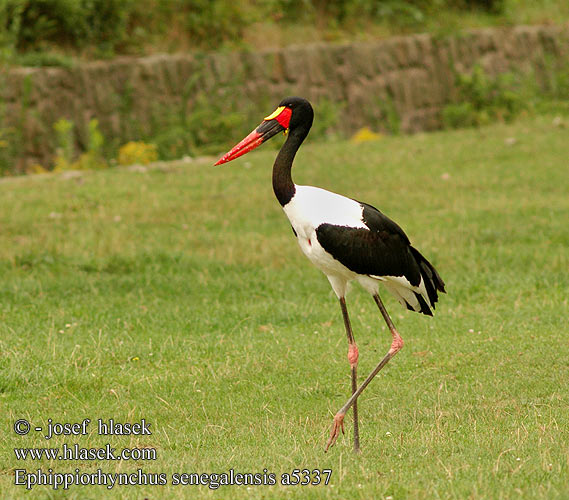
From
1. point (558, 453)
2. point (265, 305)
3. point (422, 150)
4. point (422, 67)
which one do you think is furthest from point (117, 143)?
point (558, 453)

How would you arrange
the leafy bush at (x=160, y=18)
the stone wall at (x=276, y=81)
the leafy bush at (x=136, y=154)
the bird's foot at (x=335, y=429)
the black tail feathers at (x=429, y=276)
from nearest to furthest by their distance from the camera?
the bird's foot at (x=335, y=429), the black tail feathers at (x=429, y=276), the stone wall at (x=276, y=81), the leafy bush at (x=136, y=154), the leafy bush at (x=160, y=18)

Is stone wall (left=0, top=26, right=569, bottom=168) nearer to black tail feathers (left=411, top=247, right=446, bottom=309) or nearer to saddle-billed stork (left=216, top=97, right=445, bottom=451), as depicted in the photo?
saddle-billed stork (left=216, top=97, right=445, bottom=451)

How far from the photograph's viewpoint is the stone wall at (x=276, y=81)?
15.6 metres

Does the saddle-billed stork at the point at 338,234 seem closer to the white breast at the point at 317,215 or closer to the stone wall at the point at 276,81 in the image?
the white breast at the point at 317,215

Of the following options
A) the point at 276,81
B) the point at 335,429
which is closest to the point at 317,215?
the point at 335,429

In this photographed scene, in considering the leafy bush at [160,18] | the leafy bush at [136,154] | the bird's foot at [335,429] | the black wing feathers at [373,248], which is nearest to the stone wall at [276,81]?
the leafy bush at [136,154]

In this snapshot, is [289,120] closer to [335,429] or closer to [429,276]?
[429,276]

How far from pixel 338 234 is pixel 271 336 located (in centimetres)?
269

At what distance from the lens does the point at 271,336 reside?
8133mm

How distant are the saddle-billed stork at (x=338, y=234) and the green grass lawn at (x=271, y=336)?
29.7 inches

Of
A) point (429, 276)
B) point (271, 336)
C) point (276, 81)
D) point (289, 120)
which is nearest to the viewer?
point (289, 120)

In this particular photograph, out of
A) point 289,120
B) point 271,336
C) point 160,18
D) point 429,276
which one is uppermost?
point 289,120

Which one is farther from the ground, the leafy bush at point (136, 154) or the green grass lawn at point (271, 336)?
the green grass lawn at point (271, 336)

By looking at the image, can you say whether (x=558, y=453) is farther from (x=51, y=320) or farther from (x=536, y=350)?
(x=51, y=320)
